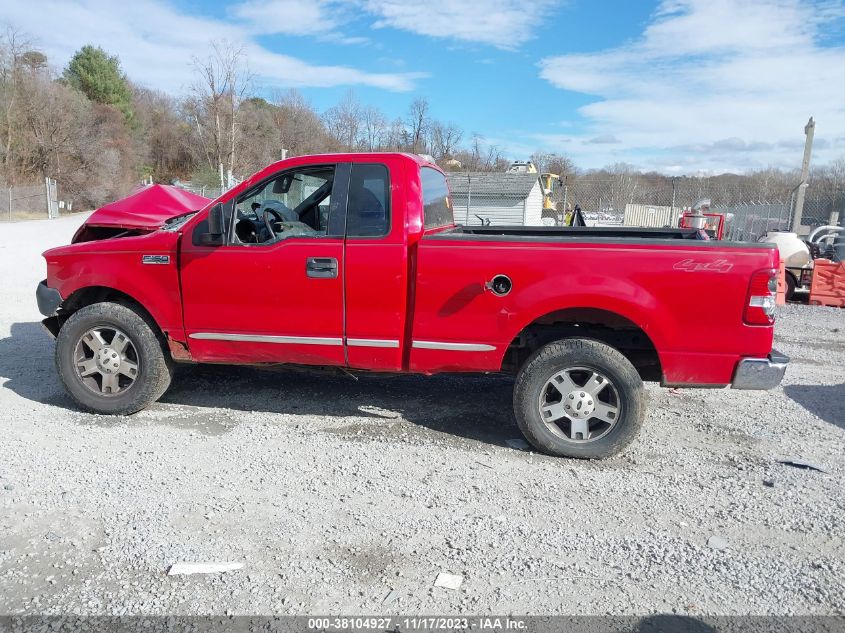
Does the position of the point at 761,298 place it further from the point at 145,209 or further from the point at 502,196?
the point at 502,196

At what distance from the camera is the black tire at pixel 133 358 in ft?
15.8

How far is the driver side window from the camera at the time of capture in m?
4.63

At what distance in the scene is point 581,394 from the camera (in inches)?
166

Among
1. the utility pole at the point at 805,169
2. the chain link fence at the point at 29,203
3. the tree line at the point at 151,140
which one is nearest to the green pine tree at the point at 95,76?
the tree line at the point at 151,140

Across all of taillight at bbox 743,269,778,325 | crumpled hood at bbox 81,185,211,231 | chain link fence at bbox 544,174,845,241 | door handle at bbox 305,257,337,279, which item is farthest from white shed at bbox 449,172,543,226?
taillight at bbox 743,269,778,325

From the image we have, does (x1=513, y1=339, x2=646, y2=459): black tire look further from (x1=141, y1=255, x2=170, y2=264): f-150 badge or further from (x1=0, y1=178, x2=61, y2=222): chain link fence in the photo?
(x1=0, y1=178, x2=61, y2=222): chain link fence

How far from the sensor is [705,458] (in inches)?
171

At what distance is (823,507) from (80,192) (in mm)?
45356

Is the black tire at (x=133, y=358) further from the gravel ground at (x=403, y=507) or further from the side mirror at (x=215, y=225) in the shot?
the side mirror at (x=215, y=225)

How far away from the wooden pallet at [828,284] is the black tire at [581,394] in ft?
29.8

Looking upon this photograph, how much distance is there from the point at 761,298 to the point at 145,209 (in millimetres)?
5131

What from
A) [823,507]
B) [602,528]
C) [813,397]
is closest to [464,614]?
[602,528]

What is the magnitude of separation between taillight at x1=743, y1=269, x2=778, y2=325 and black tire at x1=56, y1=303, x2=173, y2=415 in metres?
4.26

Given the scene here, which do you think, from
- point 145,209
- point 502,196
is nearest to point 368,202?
point 145,209
